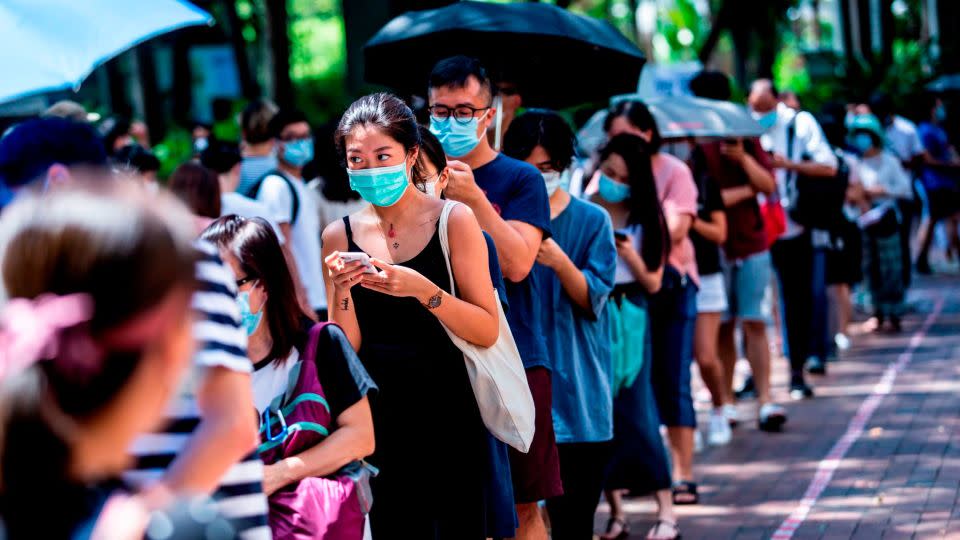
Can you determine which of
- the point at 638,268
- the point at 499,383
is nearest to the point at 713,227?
the point at 638,268

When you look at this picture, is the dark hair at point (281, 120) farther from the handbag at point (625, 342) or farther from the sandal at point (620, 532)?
the sandal at point (620, 532)

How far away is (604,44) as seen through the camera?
681cm

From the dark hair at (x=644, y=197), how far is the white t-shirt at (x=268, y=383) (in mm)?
3139

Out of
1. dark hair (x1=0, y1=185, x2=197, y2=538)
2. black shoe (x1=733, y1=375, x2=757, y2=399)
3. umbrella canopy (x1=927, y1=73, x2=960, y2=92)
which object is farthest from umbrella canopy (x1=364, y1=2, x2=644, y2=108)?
umbrella canopy (x1=927, y1=73, x2=960, y2=92)

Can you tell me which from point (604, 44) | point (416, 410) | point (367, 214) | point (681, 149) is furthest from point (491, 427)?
point (681, 149)

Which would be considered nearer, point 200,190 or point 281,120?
point 200,190

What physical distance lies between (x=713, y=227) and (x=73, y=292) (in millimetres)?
6522

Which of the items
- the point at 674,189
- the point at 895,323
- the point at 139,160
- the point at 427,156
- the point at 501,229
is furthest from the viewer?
the point at 895,323

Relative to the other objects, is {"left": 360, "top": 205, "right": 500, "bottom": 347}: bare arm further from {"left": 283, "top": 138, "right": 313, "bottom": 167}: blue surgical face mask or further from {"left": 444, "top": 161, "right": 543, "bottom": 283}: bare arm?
{"left": 283, "top": 138, "right": 313, "bottom": 167}: blue surgical face mask

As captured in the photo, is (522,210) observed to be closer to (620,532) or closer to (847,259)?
(620,532)

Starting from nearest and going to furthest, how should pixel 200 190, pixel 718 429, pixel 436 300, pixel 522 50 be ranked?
pixel 436 300
pixel 200 190
pixel 522 50
pixel 718 429

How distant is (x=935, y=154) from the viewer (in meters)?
17.2

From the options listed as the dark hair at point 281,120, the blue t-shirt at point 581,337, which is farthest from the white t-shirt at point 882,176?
the blue t-shirt at point 581,337

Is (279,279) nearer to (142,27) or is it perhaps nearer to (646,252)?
(142,27)
